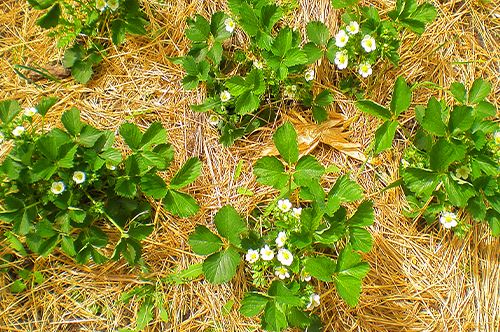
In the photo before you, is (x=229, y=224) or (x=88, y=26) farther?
(x=88, y=26)

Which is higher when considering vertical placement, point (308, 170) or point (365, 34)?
point (365, 34)

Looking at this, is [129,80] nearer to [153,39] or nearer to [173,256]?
[153,39]

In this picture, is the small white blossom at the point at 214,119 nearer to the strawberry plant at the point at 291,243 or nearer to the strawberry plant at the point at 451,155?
the strawberry plant at the point at 291,243

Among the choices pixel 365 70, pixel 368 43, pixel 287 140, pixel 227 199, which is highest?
pixel 368 43

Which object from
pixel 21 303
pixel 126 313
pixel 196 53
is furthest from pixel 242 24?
pixel 21 303

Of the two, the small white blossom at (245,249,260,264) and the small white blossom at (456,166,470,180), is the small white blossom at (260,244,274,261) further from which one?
the small white blossom at (456,166,470,180)

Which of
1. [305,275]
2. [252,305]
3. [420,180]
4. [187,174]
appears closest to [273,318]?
[252,305]

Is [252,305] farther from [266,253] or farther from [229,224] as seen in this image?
[229,224]
